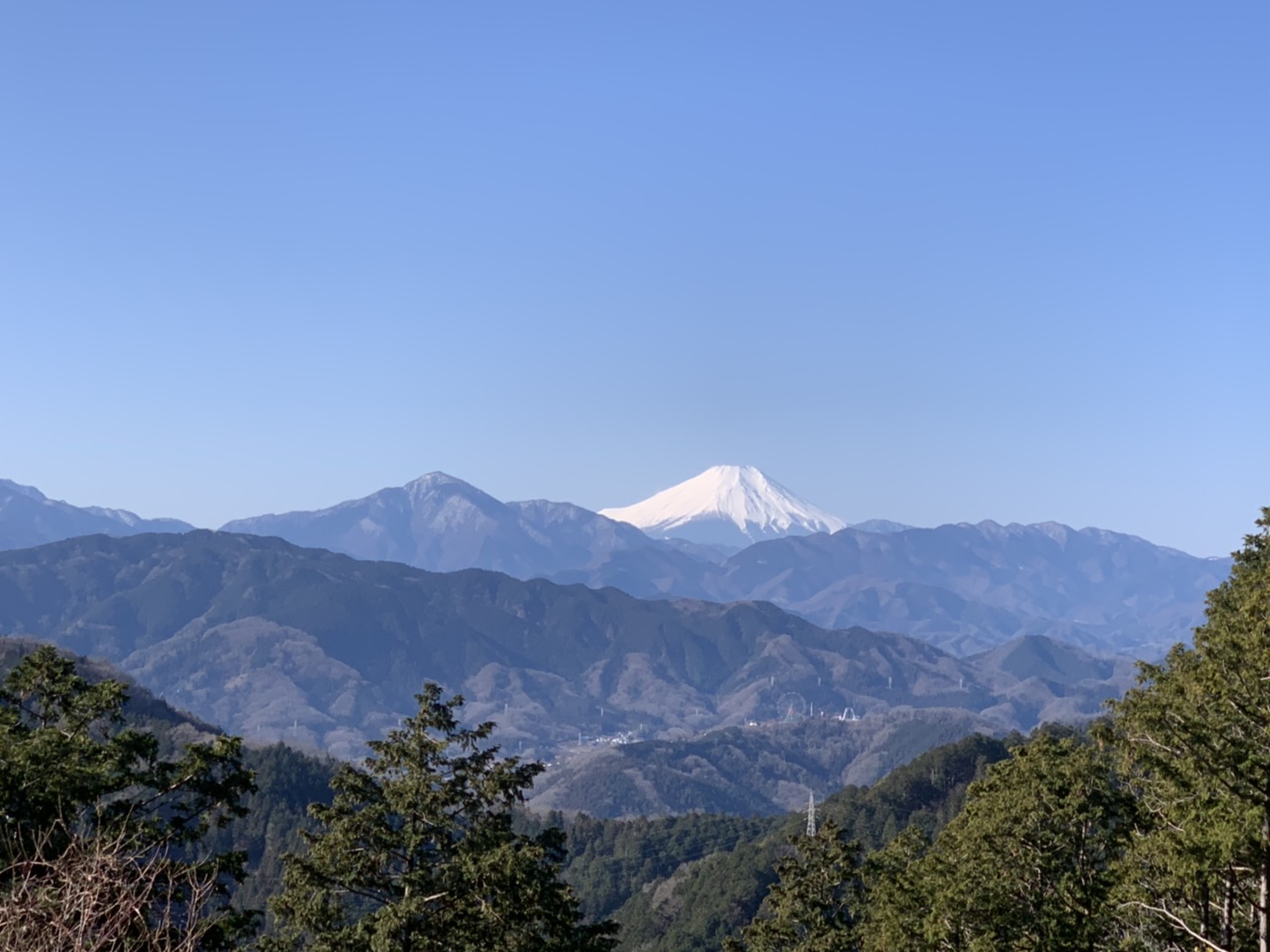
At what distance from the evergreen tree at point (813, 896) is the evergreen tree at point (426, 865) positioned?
1263 centimetres

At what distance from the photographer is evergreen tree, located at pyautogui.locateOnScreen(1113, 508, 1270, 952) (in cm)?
1838

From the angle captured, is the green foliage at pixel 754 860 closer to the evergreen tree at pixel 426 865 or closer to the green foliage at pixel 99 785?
the evergreen tree at pixel 426 865

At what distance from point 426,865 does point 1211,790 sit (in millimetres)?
14494

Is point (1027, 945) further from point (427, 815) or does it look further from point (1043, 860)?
point (427, 815)

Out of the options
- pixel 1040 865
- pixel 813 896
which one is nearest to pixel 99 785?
pixel 1040 865

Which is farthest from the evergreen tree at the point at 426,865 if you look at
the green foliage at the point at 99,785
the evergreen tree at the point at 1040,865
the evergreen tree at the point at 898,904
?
the evergreen tree at the point at 1040,865

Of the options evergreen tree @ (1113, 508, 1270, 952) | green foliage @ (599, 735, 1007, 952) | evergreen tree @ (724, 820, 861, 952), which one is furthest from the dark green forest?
green foliage @ (599, 735, 1007, 952)

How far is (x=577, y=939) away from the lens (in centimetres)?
2611

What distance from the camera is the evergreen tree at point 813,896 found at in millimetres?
36938

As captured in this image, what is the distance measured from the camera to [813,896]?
3744cm

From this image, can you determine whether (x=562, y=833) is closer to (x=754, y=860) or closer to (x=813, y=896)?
(x=813, y=896)

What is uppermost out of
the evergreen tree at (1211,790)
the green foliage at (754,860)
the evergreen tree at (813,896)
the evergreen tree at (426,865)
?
the evergreen tree at (1211,790)

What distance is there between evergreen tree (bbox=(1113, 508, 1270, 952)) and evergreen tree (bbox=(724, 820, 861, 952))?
14.6 meters

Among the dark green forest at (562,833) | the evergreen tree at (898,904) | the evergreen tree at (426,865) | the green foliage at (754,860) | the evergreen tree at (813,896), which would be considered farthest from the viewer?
A: the green foliage at (754,860)
